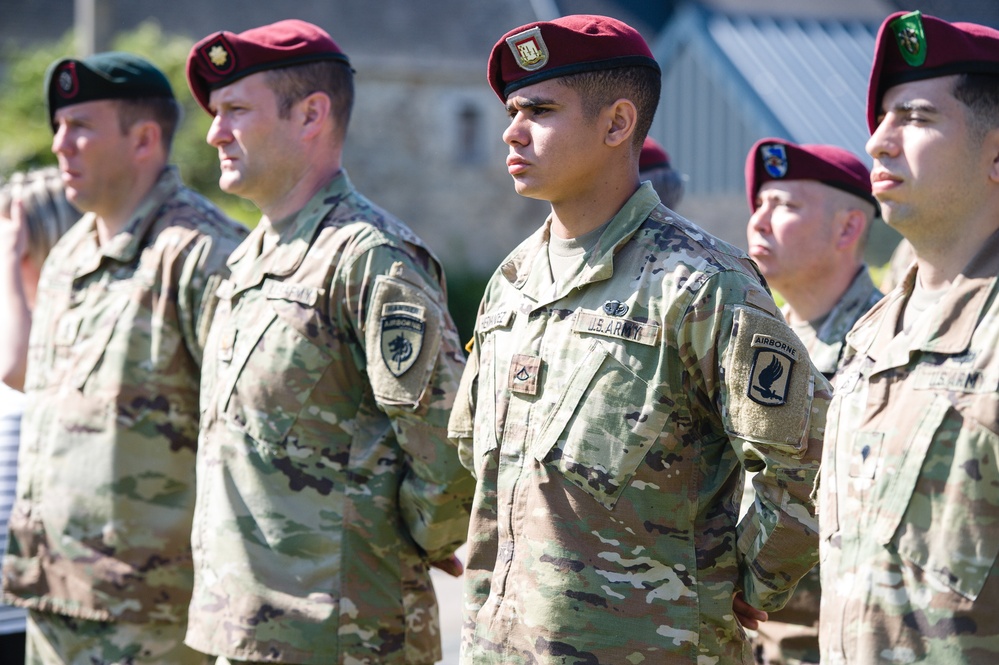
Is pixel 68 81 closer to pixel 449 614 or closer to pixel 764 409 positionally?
pixel 764 409

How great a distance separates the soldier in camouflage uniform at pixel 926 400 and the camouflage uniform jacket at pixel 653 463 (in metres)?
0.23

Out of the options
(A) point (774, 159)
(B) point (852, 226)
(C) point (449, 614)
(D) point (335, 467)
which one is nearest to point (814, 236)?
(B) point (852, 226)

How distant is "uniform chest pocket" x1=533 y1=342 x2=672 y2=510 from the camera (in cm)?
301

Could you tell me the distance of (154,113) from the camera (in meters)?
5.16

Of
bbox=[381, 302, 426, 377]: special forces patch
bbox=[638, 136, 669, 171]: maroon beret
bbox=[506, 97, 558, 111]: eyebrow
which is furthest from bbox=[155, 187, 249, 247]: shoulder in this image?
bbox=[506, 97, 558, 111]: eyebrow

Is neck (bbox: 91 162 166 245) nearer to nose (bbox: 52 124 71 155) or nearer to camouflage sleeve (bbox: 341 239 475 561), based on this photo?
nose (bbox: 52 124 71 155)

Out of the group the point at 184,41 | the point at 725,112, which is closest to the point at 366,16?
the point at 184,41

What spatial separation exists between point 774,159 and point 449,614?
4.53 meters

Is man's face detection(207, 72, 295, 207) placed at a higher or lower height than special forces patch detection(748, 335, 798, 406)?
higher

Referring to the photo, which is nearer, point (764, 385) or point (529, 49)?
point (764, 385)

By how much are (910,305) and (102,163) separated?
339 cm

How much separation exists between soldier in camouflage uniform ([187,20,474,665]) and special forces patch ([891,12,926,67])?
1.66 metres

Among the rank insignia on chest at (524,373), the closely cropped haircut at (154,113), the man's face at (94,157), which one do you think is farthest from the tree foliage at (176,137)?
the rank insignia on chest at (524,373)

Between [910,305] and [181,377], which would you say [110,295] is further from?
[910,305]
